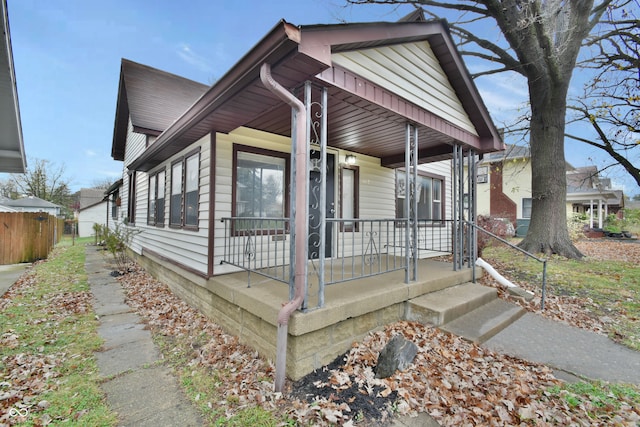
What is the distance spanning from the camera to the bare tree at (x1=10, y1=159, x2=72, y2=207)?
26.1 meters

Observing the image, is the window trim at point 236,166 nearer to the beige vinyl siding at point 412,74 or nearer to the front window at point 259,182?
the front window at point 259,182

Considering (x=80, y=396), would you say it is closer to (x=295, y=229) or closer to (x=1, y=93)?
(x=295, y=229)

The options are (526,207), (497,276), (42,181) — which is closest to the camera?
(497,276)

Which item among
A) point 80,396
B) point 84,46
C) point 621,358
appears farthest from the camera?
point 84,46

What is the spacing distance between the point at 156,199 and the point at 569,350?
8.16 meters

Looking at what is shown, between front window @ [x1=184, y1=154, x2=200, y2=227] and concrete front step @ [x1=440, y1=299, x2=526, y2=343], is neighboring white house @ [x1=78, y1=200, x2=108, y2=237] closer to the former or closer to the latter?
front window @ [x1=184, y1=154, x2=200, y2=227]

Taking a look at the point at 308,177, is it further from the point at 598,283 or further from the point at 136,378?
the point at 598,283

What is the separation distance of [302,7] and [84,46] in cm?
1461

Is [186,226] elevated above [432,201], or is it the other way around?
[432,201]

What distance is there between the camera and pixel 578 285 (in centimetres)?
548

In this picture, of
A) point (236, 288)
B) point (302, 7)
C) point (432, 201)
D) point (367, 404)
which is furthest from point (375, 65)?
point (302, 7)

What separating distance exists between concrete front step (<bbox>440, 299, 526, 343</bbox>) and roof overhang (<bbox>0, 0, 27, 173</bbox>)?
5572 mm

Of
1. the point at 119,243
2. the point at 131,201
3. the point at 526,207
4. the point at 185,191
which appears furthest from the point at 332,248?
the point at 526,207

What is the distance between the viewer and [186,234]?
16.9 feet
